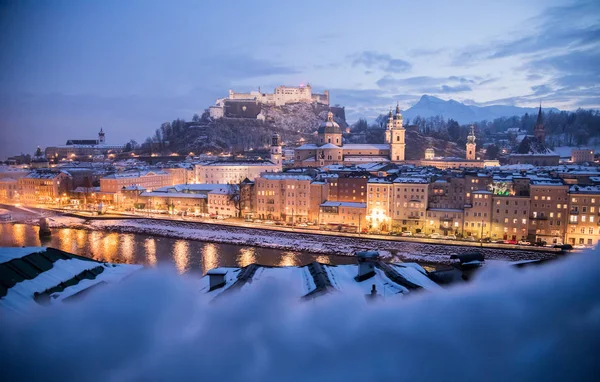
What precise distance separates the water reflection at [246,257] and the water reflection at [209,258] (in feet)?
1.90

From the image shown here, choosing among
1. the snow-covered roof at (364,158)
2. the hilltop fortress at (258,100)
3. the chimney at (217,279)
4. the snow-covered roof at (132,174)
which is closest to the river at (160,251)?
the chimney at (217,279)

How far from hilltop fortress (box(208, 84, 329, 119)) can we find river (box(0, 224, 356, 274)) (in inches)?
1344

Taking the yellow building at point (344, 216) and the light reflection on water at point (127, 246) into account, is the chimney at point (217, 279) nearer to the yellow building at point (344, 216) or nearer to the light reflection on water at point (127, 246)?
the light reflection on water at point (127, 246)

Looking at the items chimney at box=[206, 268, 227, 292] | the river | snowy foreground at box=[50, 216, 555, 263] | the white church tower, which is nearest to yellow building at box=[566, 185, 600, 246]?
snowy foreground at box=[50, 216, 555, 263]

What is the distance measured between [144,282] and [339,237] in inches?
402

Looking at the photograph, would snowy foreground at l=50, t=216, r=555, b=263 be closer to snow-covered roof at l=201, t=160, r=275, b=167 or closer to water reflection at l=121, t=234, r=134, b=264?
water reflection at l=121, t=234, r=134, b=264

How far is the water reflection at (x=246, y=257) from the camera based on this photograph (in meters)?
10.6

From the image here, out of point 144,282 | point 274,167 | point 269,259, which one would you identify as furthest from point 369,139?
point 144,282

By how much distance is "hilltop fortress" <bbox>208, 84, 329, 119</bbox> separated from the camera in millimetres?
47156

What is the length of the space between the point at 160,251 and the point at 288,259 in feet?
12.0

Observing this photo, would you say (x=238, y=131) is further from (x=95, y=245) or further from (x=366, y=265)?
(x=366, y=265)

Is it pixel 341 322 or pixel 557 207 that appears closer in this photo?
pixel 341 322

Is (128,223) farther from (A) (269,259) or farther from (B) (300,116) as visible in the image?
(B) (300,116)

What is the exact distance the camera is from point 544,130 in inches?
1180
